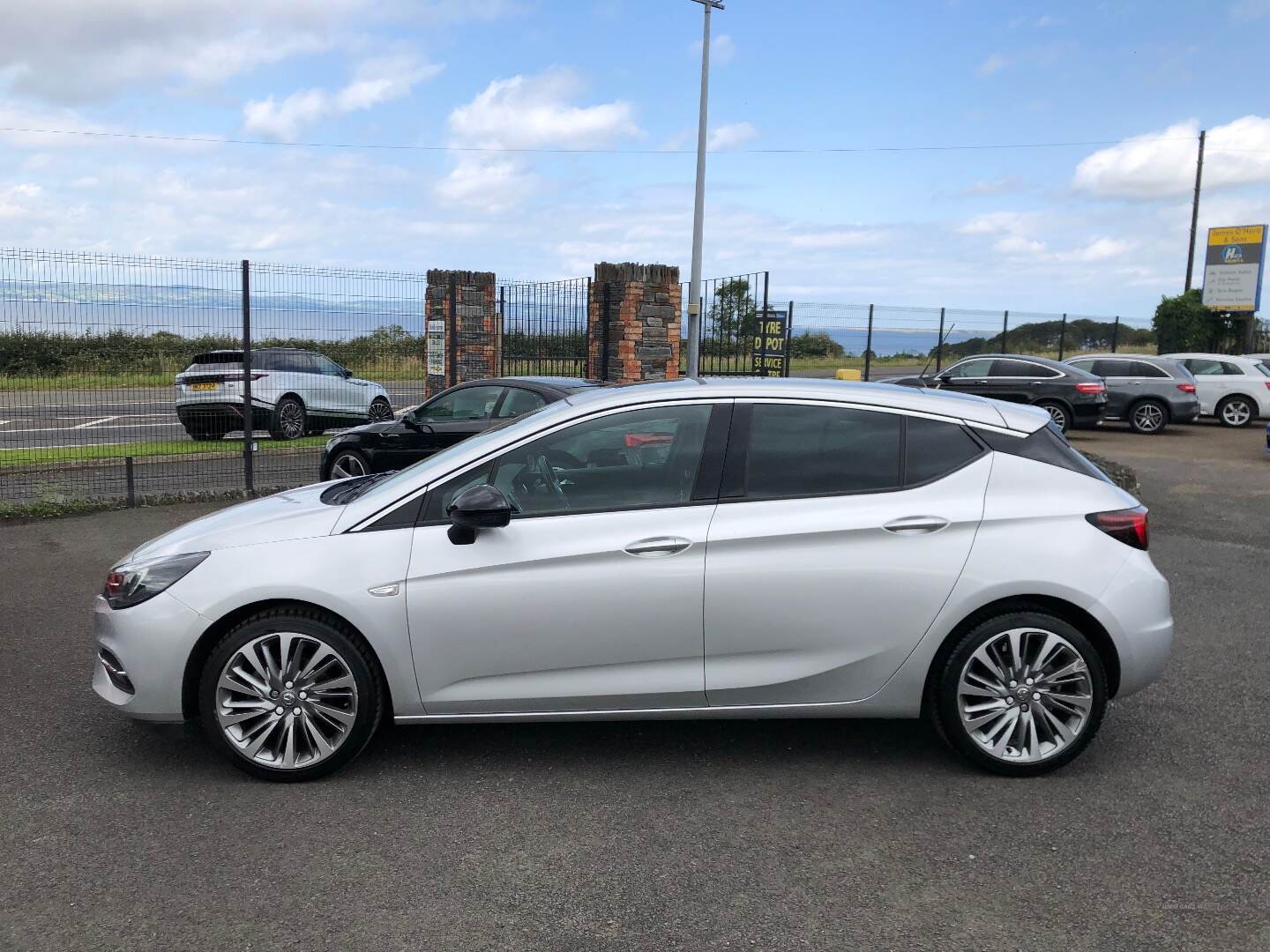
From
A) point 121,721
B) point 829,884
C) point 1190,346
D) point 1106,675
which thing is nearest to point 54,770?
point 121,721

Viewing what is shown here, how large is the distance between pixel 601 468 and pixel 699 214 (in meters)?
15.1

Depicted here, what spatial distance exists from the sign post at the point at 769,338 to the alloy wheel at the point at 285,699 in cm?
1309

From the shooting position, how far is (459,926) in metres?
3.17

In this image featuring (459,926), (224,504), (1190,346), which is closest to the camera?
(459,926)

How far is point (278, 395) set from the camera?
14.8 meters

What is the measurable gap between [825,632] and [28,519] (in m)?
8.72

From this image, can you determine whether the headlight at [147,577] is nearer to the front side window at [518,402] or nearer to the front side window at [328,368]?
the front side window at [518,402]

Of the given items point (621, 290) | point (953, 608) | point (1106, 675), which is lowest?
point (1106, 675)

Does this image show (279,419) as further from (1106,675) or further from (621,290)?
(1106,675)

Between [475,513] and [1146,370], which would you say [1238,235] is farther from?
[475,513]

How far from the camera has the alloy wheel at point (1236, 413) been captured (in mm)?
22328

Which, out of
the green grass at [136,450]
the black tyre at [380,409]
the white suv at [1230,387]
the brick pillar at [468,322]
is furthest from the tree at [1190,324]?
the green grass at [136,450]

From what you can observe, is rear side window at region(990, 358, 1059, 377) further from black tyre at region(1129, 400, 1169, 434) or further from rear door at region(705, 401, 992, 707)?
rear door at region(705, 401, 992, 707)

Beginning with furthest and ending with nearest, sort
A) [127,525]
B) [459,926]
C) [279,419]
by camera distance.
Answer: [279,419] < [127,525] < [459,926]
